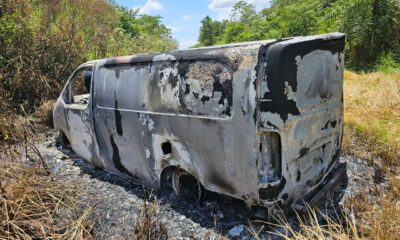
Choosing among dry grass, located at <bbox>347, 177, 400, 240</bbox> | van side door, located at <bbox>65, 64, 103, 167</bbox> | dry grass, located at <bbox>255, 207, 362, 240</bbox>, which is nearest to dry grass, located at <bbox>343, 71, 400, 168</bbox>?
dry grass, located at <bbox>347, 177, 400, 240</bbox>

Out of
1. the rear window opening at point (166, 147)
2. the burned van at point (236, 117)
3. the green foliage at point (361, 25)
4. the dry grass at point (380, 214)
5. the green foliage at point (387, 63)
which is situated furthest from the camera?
the green foliage at point (361, 25)

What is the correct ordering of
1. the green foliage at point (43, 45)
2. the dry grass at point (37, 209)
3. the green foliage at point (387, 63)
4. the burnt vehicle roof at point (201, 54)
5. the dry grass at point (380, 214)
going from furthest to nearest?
the green foliage at point (387, 63)
the green foliage at point (43, 45)
the dry grass at point (37, 209)
the burnt vehicle roof at point (201, 54)
the dry grass at point (380, 214)

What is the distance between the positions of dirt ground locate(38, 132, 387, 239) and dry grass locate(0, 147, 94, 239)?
266mm

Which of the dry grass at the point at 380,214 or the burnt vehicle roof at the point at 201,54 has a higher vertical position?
the burnt vehicle roof at the point at 201,54

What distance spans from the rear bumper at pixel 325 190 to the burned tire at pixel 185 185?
112 cm

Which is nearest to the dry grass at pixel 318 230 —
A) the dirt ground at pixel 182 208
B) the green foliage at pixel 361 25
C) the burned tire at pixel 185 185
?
the dirt ground at pixel 182 208

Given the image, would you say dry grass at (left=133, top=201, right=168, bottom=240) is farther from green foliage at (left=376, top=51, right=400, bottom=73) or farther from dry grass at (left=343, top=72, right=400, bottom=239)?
green foliage at (left=376, top=51, right=400, bottom=73)

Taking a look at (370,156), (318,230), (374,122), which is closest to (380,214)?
(318,230)

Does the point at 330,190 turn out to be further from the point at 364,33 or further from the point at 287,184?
the point at 364,33

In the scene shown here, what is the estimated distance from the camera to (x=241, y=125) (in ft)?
10.5

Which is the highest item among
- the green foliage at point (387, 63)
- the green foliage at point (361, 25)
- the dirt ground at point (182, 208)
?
the green foliage at point (361, 25)

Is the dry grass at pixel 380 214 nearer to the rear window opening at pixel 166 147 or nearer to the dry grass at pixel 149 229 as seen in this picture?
the dry grass at pixel 149 229

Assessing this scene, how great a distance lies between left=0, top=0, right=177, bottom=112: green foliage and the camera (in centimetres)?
866

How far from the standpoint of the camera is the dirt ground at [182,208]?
12.1ft
